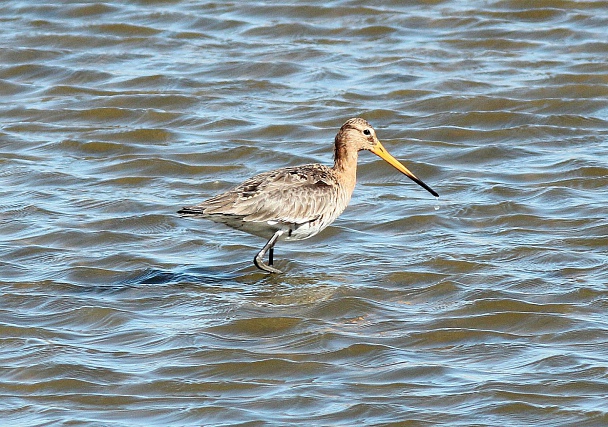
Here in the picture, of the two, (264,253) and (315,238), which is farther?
(315,238)

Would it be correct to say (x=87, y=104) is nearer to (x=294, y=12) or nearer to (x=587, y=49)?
(x=294, y=12)

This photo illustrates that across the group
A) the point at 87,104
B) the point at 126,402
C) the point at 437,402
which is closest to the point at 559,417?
the point at 437,402

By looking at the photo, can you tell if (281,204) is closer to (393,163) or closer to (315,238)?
(315,238)

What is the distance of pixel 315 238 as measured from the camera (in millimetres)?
9586

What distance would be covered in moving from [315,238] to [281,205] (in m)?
0.90

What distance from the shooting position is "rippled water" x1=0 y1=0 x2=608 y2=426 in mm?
6789

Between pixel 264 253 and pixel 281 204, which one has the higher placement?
pixel 281 204

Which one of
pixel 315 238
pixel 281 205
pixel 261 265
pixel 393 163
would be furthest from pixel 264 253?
pixel 393 163

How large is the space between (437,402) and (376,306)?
1.55 meters

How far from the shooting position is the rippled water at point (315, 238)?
679 cm

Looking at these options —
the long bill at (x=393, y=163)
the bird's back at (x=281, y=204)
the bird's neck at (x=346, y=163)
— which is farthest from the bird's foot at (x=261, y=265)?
the long bill at (x=393, y=163)

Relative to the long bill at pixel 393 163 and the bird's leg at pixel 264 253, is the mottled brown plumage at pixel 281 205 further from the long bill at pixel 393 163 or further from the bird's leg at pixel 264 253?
the long bill at pixel 393 163

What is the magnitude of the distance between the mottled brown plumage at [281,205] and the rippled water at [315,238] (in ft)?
0.96

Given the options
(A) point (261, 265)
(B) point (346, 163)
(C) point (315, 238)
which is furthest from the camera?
(C) point (315, 238)
